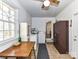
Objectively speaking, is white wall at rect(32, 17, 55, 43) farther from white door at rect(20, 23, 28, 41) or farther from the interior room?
white door at rect(20, 23, 28, 41)

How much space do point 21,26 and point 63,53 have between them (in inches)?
102

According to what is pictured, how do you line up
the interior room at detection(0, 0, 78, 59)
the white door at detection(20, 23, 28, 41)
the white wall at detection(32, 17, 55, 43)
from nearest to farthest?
the interior room at detection(0, 0, 78, 59), the white door at detection(20, 23, 28, 41), the white wall at detection(32, 17, 55, 43)

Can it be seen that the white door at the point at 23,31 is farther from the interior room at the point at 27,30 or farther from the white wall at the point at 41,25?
the white wall at the point at 41,25

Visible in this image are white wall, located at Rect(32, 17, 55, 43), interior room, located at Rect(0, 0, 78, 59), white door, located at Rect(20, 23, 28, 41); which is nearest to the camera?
interior room, located at Rect(0, 0, 78, 59)

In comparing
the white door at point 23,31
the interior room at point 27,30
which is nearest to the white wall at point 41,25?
the interior room at point 27,30

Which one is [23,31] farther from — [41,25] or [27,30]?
[41,25]

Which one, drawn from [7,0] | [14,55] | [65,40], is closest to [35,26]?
[65,40]

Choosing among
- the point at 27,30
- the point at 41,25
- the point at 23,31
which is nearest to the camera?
the point at 23,31

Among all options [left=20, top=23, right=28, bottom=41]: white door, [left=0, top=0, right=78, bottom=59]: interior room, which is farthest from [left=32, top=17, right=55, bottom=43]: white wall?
[left=20, top=23, right=28, bottom=41]: white door

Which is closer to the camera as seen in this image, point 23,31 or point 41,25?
point 23,31

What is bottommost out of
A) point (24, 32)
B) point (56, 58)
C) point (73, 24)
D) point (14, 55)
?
point (56, 58)

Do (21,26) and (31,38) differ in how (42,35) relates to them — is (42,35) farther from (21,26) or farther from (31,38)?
(21,26)

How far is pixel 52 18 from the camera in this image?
10695mm

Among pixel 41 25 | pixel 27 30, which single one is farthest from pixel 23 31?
pixel 41 25
